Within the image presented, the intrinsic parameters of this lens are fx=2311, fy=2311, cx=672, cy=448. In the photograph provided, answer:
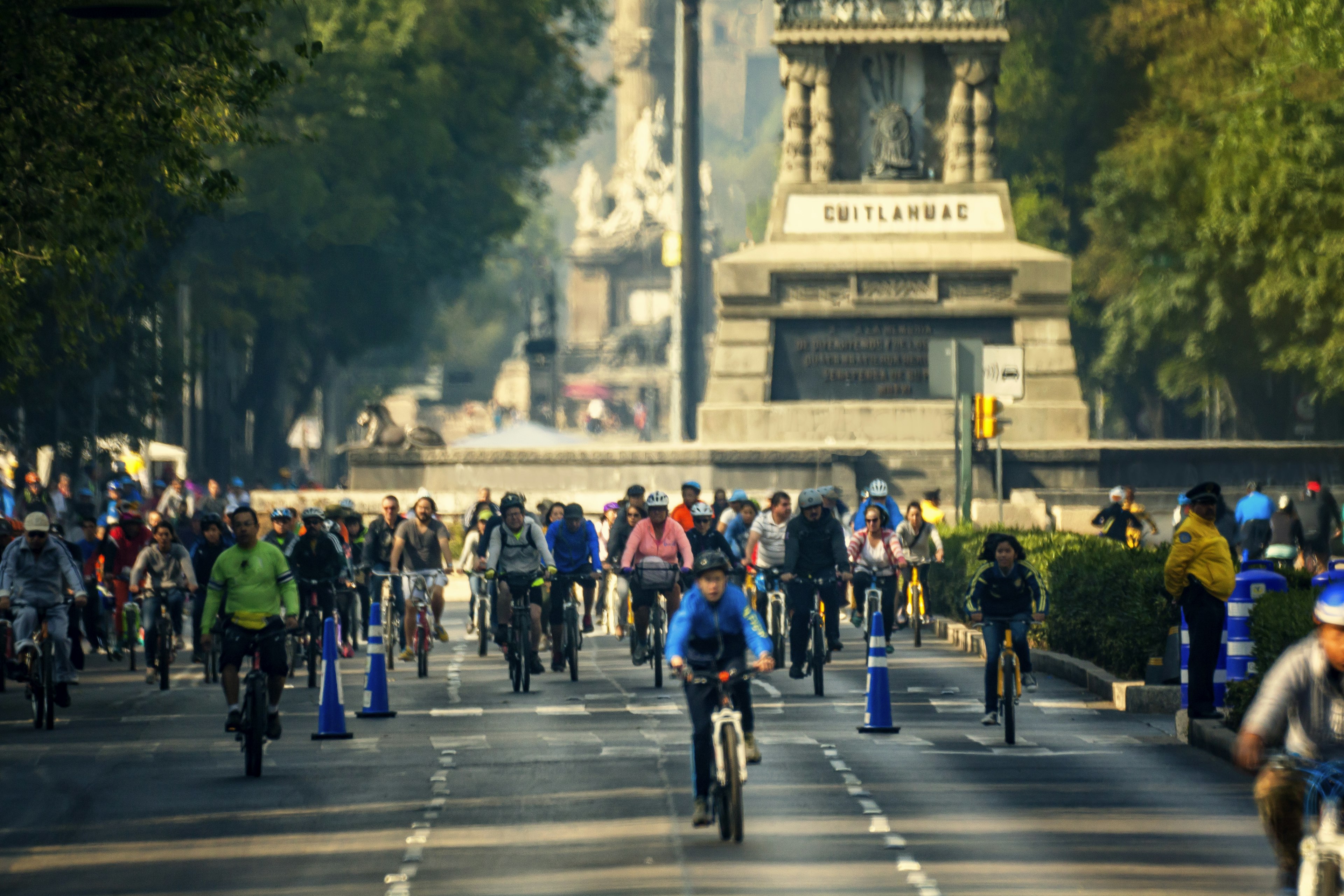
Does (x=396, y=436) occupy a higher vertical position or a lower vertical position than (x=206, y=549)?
higher

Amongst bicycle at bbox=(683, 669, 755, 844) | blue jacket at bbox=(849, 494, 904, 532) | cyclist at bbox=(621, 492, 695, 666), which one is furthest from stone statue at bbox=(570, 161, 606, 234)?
bicycle at bbox=(683, 669, 755, 844)

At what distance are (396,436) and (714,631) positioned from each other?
2670 centimetres

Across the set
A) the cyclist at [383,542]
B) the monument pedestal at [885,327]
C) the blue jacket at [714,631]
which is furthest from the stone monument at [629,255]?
the blue jacket at [714,631]

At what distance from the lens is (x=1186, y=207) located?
47438mm

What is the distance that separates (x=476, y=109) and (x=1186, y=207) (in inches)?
628

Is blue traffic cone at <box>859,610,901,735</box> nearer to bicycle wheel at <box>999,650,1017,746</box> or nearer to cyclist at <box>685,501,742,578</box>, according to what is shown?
bicycle wheel at <box>999,650,1017,746</box>

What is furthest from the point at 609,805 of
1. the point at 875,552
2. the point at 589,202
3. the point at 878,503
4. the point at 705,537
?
the point at 589,202

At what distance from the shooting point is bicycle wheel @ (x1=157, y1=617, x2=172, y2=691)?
72.2 feet

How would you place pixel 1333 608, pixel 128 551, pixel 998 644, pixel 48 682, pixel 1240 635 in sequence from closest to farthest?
pixel 1333 608
pixel 1240 635
pixel 998 644
pixel 48 682
pixel 128 551

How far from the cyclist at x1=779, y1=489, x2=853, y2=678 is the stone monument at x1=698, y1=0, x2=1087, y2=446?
1574 cm

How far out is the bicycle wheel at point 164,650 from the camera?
2200 cm

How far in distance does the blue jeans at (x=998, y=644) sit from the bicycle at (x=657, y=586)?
451 cm

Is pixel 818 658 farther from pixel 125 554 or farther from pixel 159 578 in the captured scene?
pixel 125 554

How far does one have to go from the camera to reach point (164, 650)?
2198cm
